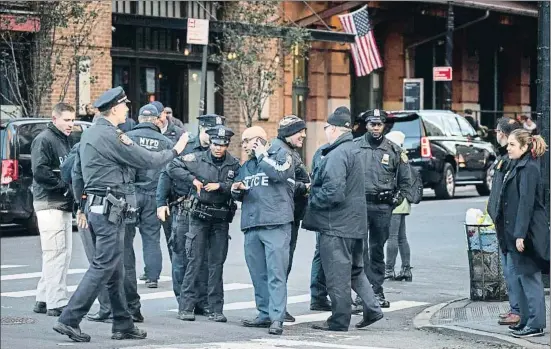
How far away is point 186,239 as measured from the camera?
12.5 meters

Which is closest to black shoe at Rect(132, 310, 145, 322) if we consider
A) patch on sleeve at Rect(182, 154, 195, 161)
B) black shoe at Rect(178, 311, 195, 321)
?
black shoe at Rect(178, 311, 195, 321)

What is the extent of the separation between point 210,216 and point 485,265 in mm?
3258

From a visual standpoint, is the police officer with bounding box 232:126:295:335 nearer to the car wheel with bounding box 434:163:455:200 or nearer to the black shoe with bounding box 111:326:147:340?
the black shoe with bounding box 111:326:147:340

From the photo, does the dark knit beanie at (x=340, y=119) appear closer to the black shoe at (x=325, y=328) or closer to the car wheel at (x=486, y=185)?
the black shoe at (x=325, y=328)

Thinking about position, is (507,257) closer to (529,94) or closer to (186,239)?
(186,239)

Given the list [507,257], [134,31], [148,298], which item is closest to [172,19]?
[134,31]

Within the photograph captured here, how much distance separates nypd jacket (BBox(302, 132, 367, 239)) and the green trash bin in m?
2.32

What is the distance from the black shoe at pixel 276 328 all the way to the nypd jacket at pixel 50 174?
7.93ft

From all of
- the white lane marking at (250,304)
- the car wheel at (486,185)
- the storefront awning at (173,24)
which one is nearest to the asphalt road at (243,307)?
the white lane marking at (250,304)

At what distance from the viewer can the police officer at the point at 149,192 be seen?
44.1 ft

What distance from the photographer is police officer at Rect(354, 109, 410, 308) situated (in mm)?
13273

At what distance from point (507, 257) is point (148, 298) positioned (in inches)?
163

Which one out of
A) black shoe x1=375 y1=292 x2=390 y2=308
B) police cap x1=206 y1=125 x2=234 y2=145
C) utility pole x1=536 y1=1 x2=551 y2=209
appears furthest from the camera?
→ utility pole x1=536 y1=1 x2=551 y2=209

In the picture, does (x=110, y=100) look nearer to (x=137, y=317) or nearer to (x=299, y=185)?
(x=137, y=317)
